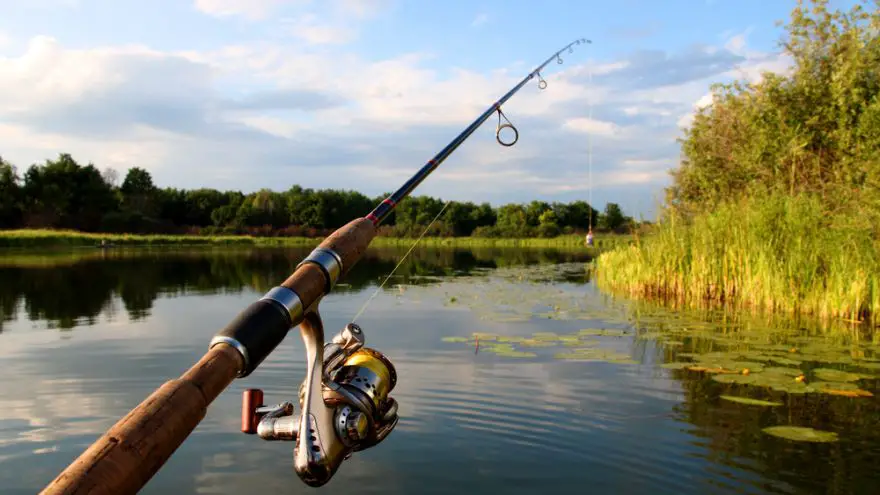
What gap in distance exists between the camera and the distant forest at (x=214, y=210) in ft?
179

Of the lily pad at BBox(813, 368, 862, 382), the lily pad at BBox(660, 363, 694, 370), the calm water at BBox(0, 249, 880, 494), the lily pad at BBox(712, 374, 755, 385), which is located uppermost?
the lily pad at BBox(813, 368, 862, 382)

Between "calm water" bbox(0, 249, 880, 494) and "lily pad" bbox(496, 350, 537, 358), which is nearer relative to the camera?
"calm water" bbox(0, 249, 880, 494)

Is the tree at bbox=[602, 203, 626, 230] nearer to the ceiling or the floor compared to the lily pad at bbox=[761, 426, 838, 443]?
nearer to the ceiling

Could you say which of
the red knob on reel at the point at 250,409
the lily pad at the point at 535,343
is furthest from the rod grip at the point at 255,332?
the lily pad at the point at 535,343

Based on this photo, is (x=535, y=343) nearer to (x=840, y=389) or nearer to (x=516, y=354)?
(x=516, y=354)

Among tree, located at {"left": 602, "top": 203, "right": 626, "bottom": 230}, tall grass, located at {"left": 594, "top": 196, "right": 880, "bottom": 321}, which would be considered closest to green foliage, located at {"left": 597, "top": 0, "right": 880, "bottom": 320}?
tall grass, located at {"left": 594, "top": 196, "right": 880, "bottom": 321}

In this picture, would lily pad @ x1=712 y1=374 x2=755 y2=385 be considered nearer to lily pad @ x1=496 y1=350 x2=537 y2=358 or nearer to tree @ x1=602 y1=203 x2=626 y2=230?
lily pad @ x1=496 y1=350 x2=537 y2=358

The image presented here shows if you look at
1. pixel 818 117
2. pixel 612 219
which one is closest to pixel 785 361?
pixel 818 117

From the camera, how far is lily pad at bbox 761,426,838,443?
4.62m

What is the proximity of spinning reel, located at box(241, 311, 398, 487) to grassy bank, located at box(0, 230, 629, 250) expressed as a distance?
128 ft

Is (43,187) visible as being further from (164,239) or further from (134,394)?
(134,394)

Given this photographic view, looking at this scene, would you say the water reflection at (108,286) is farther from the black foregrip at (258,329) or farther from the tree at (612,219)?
the tree at (612,219)

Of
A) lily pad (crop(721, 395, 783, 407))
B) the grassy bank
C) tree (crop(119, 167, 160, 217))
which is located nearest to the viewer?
lily pad (crop(721, 395, 783, 407))

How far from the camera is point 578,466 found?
4.27m
